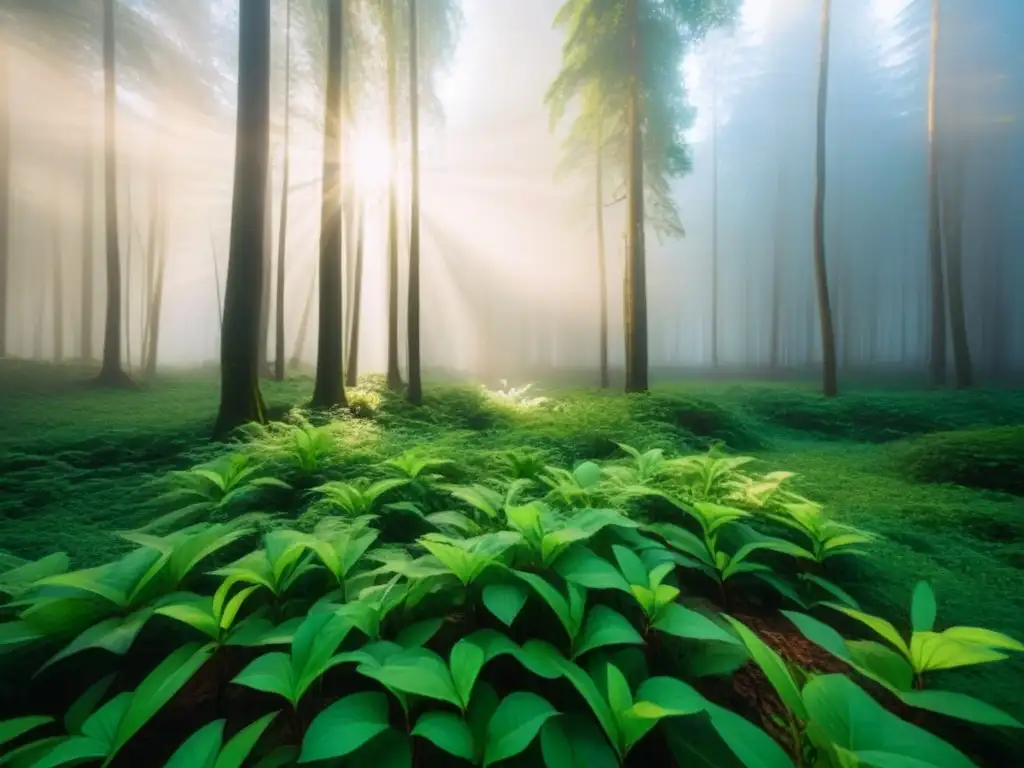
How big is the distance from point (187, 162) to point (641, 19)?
21.0 metres

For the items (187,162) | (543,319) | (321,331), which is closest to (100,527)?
(321,331)

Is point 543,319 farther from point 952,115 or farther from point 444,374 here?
point 952,115

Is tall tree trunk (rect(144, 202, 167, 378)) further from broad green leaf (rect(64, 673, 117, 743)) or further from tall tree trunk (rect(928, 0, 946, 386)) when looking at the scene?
tall tree trunk (rect(928, 0, 946, 386))

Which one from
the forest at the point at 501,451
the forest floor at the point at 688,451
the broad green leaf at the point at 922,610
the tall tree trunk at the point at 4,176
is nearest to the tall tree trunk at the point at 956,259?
the forest at the point at 501,451

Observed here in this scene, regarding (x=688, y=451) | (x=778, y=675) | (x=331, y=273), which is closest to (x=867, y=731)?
(x=778, y=675)

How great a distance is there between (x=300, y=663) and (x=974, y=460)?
7.11 m

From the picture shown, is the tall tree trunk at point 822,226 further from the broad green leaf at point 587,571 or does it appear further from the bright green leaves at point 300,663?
the bright green leaves at point 300,663

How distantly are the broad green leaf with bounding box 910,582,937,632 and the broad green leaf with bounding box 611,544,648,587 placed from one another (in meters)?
1.03

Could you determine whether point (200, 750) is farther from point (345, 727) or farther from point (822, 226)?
point (822, 226)

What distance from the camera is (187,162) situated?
20.3m

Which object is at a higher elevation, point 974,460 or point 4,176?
point 4,176

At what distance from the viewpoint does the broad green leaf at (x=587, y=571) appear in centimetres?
177

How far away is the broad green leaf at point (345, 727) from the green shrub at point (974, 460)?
259 inches

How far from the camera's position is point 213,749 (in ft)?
4.06
